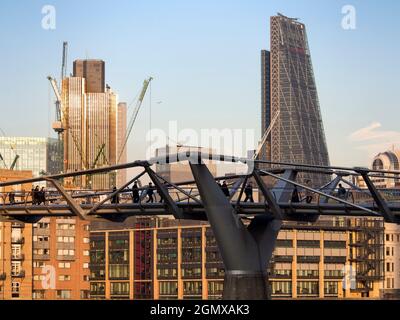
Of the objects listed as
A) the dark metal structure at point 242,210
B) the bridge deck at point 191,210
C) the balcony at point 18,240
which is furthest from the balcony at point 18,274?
the dark metal structure at point 242,210

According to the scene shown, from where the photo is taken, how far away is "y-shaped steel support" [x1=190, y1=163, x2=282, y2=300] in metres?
75.8

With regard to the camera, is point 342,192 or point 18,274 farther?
point 18,274

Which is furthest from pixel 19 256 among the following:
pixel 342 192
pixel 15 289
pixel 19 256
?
pixel 342 192

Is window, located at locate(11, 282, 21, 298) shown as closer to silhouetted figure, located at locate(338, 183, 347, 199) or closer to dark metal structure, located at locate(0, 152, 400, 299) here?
dark metal structure, located at locate(0, 152, 400, 299)

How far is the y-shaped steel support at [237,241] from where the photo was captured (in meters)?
75.8

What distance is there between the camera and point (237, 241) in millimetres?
77500

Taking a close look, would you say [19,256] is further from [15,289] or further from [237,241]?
[237,241]

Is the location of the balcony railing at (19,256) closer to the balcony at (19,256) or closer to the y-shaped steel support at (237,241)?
the balcony at (19,256)

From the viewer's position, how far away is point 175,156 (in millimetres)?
70188

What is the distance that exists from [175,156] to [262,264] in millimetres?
11585
